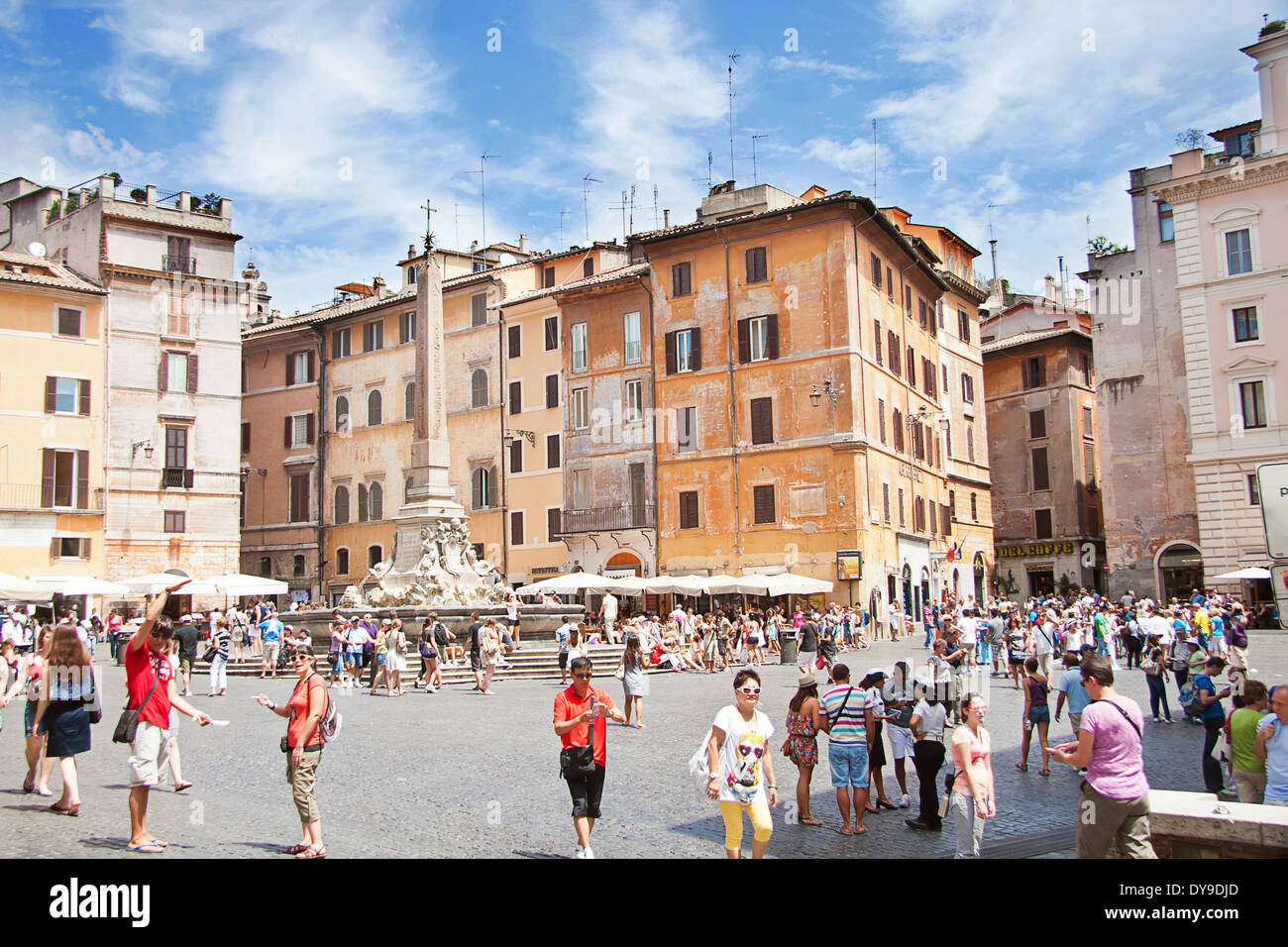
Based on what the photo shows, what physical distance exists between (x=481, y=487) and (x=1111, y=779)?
38687mm

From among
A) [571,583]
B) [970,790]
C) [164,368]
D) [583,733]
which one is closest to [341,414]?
[164,368]

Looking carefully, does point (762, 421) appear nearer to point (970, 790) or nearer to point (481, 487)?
point (481, 487)

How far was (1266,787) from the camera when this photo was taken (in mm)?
7898

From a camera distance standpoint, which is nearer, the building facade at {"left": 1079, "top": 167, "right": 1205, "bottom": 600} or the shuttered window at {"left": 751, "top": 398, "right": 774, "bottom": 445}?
the shuttered window at {"left": 751, "top": 398, "right": 774, "bottom": 445}

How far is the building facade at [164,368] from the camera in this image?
4031 centimetres

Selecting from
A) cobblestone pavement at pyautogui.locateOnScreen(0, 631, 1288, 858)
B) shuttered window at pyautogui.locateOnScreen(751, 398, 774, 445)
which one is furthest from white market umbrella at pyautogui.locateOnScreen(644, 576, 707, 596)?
cobblestone pavement at pyautogui.locateOnScreen(0, 631, 1288, 858)

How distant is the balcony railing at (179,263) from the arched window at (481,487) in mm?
12791

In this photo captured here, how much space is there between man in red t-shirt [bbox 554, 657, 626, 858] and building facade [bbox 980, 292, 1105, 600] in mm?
43188

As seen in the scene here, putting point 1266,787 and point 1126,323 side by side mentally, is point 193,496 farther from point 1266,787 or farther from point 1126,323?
point 1266,787

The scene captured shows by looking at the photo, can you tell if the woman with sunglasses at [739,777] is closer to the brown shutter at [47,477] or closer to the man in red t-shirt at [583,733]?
the man in red t-shirt at [583,733]

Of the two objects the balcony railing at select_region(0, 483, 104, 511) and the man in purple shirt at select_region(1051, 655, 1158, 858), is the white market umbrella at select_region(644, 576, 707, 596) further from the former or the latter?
the man in purple shirt at select_region(1051, 655, 1158, 858)

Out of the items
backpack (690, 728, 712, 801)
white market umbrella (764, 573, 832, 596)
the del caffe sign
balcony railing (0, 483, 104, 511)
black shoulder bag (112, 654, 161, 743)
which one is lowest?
backpack (690, 728, 712, 801)

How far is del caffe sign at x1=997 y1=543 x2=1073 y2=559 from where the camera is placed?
48.3m
